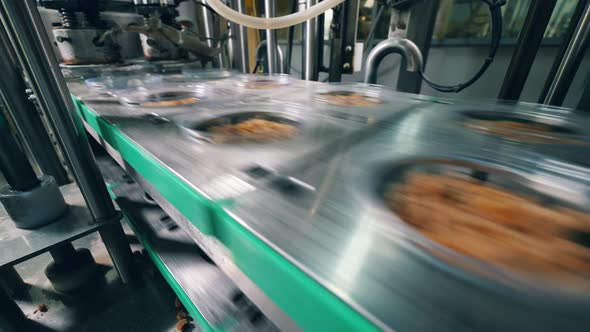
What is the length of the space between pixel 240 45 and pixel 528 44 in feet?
5.17

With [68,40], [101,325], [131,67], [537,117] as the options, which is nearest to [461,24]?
[537,117]

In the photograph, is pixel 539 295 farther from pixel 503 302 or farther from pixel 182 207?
pixel 182 207

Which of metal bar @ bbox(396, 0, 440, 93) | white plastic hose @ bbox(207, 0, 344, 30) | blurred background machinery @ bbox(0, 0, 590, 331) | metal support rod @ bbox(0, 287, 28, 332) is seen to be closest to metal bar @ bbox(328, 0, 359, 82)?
blurred background machinery @ bbox(0, 0, 590, 331)

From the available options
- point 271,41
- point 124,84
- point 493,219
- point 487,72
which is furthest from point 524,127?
point 487,72

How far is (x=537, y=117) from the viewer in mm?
711

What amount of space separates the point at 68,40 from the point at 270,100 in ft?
4.86

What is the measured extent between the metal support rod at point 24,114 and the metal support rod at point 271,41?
1042 mm

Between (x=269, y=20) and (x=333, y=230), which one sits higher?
(x=269, y=20)

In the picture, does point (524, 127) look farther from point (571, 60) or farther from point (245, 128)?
point (245, 128)

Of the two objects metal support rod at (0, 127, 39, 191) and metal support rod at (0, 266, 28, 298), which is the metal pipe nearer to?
metal support rod at (0, 127, 39, 191)

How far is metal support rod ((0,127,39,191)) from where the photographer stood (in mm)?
739

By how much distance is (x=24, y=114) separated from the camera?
93 cm

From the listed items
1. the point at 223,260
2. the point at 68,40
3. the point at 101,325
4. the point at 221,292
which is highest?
the point at 68,40

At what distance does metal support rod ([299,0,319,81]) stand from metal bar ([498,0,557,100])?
845mm
